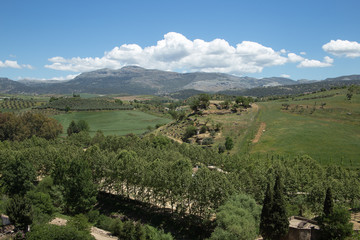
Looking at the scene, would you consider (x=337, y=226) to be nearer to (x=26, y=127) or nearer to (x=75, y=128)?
(x=26, y=127)

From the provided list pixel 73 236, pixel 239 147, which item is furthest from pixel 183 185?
pixel 239 147

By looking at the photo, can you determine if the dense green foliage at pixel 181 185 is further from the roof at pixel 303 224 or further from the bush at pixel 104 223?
the roof at pixel 303 224

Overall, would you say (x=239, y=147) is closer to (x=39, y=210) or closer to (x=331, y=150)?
(x=331, y=150)

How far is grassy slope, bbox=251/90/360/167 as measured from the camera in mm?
82625

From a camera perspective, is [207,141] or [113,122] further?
[113,122]

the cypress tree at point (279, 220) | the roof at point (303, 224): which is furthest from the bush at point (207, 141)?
the cypress tree at point (279, 220)

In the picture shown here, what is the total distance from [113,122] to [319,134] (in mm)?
128561

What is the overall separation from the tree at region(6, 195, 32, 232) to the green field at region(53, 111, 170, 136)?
111085mm

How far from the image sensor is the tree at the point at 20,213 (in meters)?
34.5

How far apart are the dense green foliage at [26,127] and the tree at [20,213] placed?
313ft

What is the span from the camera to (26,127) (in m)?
120

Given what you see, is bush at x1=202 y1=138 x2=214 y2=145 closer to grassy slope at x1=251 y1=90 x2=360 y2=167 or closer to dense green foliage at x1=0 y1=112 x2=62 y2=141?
grassy slope at x1=251 y1=90 x2=360 y2=167

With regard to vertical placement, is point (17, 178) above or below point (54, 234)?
below

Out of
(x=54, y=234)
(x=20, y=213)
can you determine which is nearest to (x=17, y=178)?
(x=20, y=213)
